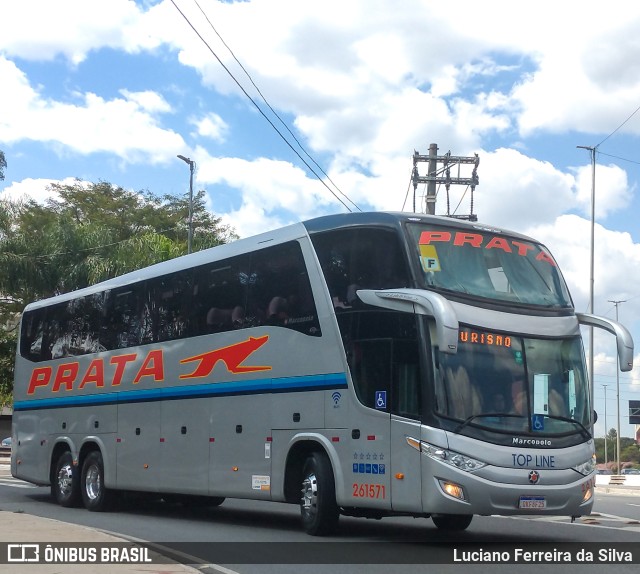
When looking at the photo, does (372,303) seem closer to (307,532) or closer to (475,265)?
(475,265)

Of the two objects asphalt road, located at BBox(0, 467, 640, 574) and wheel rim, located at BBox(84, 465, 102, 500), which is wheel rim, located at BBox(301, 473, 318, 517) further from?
wheel rim, located at BBox(84, 465, 102, 500)

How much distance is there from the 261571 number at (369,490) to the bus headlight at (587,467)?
2.33 meters

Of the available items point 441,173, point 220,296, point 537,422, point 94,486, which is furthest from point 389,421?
point 441,173

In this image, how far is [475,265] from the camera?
45.1ft

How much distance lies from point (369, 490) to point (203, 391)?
461cm

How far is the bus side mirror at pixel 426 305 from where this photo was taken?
1222 centimetres

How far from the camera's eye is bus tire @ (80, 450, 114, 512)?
20156mm

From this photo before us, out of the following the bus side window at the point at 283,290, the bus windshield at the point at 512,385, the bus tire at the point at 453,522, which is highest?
the bus side window at the point at 283,290

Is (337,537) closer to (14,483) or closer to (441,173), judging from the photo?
(14,483)

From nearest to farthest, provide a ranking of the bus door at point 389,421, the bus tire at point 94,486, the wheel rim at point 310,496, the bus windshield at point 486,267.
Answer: the bus door at point 389,421 < the bus windshield at point 486,267 < the wheel rim at point 310,496 < the bus tire at point 94,486

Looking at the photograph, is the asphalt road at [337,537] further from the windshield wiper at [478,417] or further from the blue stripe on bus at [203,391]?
the blue stripe on bus at [203,391]

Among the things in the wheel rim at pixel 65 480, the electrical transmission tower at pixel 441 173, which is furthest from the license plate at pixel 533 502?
the electrical transmission tower at pixel 441 173

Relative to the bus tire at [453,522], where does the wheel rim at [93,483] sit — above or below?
above

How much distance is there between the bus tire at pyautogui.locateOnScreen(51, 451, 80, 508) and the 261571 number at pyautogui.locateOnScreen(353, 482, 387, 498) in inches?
347
